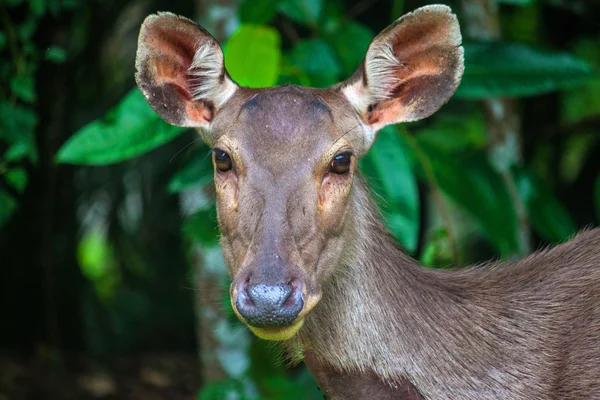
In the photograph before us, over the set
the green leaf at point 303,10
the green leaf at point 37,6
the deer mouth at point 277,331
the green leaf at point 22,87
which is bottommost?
the deer mouth at point 277,331

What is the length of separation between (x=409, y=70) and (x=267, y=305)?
1386 mm

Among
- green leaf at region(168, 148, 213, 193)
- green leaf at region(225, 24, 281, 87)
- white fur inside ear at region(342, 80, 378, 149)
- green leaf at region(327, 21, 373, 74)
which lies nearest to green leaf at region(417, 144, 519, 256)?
green leaf at region(327, 21, 373, 74)

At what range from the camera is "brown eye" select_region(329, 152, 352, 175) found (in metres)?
3.55

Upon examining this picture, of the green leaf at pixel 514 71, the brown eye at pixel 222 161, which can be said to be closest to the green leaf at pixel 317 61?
the green leaf at pixel 514 71

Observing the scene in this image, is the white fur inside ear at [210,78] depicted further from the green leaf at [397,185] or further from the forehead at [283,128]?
the green leaf at [397,185]

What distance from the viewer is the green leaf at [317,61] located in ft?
16.2

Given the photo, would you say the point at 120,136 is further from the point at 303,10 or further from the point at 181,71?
the point at 303,10

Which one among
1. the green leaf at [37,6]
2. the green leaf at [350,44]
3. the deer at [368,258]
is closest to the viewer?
the deer at [368,258]

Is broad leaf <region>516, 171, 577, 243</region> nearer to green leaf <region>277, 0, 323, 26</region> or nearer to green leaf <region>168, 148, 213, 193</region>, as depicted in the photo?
green leaf <region>277, 0, 323, 26</region>

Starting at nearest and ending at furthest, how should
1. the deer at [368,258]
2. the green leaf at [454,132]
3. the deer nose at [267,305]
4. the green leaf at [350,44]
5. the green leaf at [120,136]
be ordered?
the deer nose at [267,305] < the deer at [368,258] < the green leaf at [120,136] < the green leaf at [350,44] < the green leaf at [454,132]

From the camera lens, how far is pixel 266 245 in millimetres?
3252

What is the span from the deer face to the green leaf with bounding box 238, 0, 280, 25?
953mm

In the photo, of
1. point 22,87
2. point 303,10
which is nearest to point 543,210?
point 303,10

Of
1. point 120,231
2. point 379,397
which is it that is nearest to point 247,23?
point 379,397
